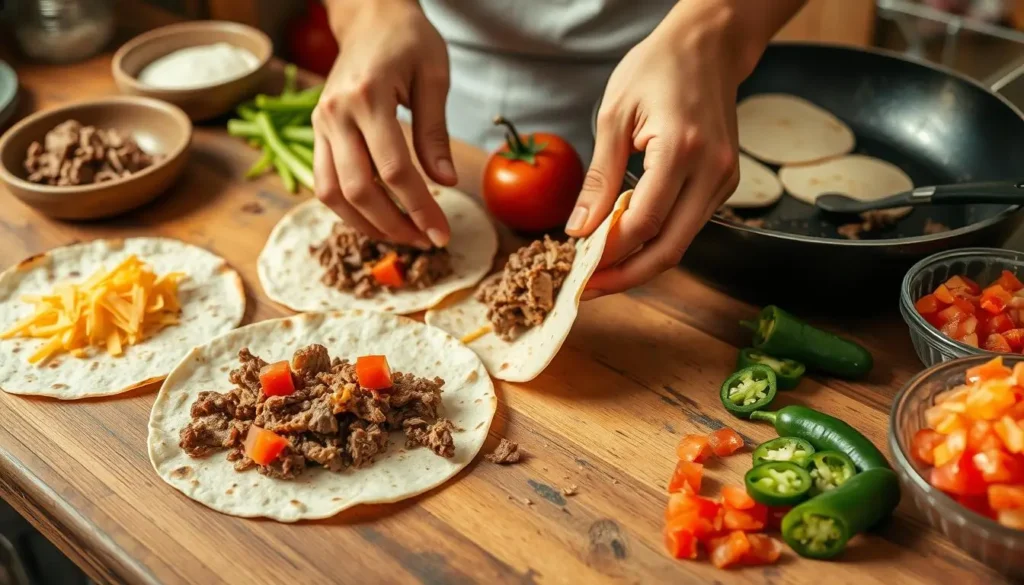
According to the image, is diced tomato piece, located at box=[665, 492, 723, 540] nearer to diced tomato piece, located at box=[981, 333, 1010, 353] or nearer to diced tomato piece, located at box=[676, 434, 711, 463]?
diced tomato piece, located at box=[676, 434, 711, 463]

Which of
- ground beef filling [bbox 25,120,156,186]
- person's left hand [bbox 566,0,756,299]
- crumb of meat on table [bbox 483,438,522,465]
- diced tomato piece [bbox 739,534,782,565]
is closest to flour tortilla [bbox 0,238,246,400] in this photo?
ground beef filling [bbox 25,120,156,186]

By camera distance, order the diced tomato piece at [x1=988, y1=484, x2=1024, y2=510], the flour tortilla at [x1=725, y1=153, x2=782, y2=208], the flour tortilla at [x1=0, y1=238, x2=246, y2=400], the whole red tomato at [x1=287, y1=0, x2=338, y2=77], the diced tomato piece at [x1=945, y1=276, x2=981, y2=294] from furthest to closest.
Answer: the whole red tomato at [x1=287, y1=0, x2=338, y2=77], the flour tortilla at [x1=725, y1=153, x2=782, y2=208], the flour tortilla at [x1=0, y1=238, x2=246, y2=400], the diced tomato piece at [x1=945, y1=276, x2=981, y2=294], the diced tomato piece at [x1=988, y1=484, x2=1024, y2=510]

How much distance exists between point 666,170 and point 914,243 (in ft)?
2.16

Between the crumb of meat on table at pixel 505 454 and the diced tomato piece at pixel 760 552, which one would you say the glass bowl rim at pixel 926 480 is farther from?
the crumb of meat on table at pixel 505 454

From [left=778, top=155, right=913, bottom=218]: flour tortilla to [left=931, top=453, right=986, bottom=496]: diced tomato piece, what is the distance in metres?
1.34

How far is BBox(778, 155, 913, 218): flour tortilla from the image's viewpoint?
2.98 m

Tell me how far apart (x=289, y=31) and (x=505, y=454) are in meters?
4.22

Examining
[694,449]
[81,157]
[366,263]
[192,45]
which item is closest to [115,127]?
[81,157]

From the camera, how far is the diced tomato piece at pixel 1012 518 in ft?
5.64

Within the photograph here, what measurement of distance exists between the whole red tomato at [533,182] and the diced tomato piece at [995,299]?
119cm

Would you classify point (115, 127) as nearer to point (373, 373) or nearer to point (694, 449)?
point (373, 373)

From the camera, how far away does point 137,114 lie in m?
3.37

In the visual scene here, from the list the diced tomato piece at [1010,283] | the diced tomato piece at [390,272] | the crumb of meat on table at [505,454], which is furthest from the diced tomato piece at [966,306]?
the diced tomato piece at [390,272]

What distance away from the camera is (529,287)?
2465 mm
